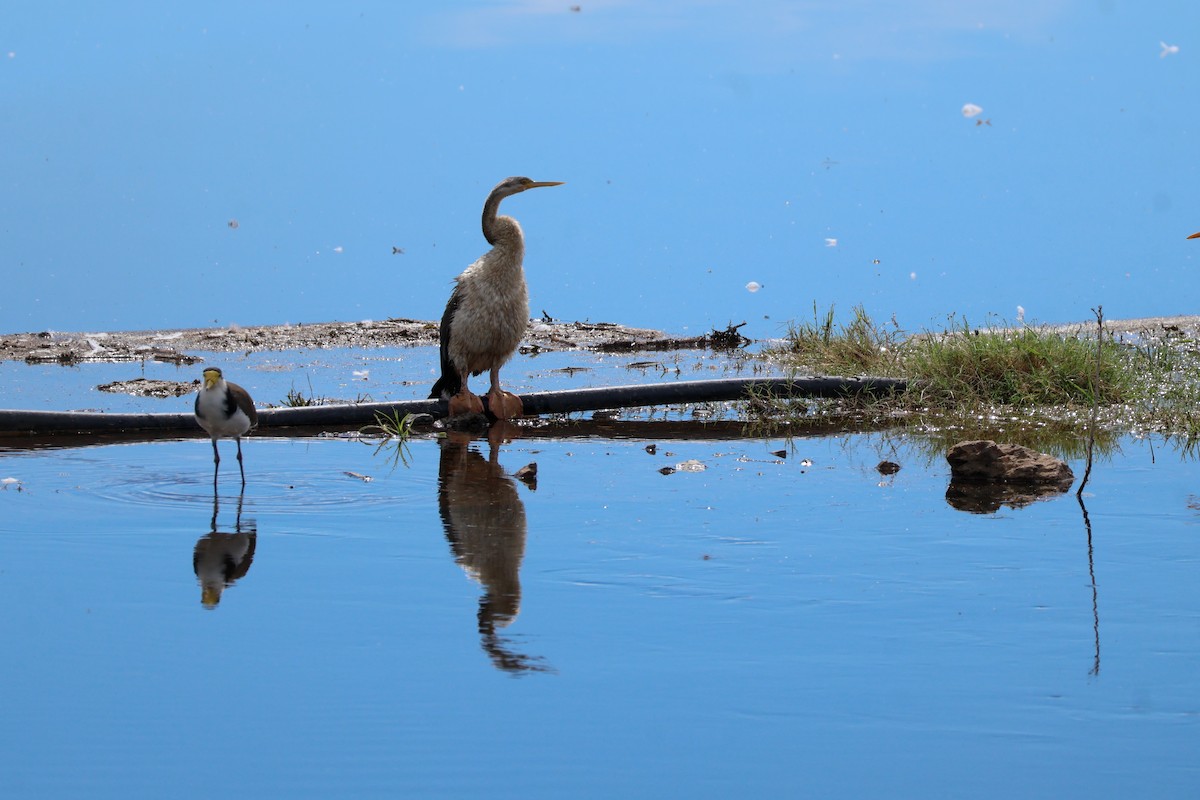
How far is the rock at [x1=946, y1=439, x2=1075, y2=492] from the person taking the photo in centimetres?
796

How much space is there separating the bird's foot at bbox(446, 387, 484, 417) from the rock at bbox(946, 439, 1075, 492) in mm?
3848

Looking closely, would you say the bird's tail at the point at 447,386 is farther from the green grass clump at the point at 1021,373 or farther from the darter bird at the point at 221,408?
the green grass clump at the point at 1021,373

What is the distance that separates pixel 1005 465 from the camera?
802 centimetres

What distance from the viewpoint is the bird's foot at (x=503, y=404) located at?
34.8 ft

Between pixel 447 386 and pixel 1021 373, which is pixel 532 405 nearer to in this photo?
pixel 447 386

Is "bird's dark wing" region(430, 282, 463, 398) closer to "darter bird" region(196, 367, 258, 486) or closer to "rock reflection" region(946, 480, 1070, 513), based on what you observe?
"darter bird" region(196, 367, 258, 486)

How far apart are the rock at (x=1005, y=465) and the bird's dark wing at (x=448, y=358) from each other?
13.2ft

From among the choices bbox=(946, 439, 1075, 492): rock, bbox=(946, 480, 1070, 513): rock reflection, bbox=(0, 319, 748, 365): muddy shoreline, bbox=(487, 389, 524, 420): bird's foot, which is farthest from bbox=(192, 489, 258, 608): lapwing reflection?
bbox=(0, 319, 748, 365): muddy shoreline

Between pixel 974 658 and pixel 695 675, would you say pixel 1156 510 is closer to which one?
pixel 974 658

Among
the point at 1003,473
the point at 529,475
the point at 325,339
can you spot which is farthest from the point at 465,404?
the point at 325,339

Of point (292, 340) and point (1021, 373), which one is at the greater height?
point (292, 340)

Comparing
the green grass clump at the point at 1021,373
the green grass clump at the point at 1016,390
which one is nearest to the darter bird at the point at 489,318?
the green grass clump at the point at 1016,390

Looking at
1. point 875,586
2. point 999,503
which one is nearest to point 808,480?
point 999,503

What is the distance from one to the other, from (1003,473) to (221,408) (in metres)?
4.53
